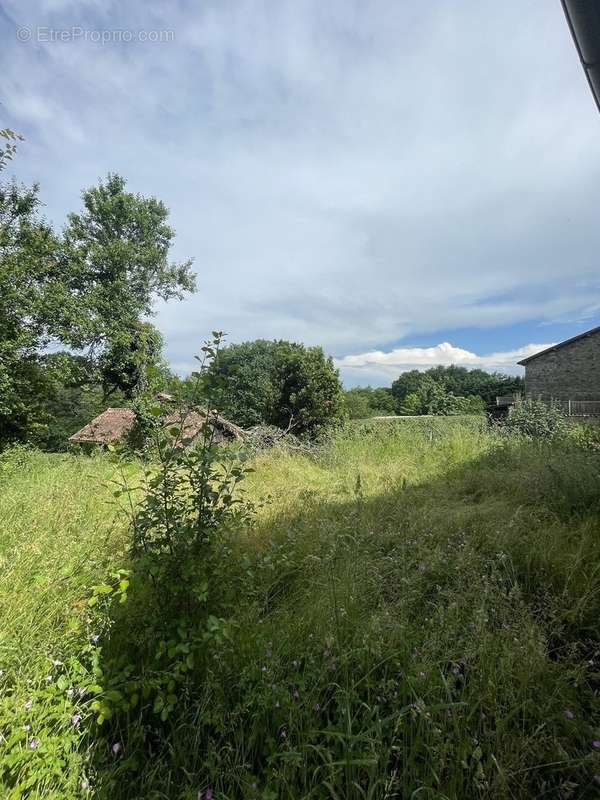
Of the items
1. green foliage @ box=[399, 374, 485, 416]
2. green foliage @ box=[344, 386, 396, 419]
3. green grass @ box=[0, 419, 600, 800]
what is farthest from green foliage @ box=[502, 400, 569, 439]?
green foliage @ box=[344, 386, 396, 419]

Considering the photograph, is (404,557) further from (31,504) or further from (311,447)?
(311,447)

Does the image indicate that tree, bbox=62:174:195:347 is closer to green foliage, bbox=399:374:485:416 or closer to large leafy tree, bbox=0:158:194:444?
large leafy tree, bbox=0:158:194:444

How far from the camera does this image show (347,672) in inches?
53.3

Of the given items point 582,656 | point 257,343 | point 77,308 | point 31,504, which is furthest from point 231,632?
point 257,343

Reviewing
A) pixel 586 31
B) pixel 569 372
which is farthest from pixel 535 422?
pixel 569 372

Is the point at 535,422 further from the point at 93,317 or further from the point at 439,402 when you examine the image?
the point at 439,402

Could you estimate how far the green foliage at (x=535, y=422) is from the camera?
22.1ft

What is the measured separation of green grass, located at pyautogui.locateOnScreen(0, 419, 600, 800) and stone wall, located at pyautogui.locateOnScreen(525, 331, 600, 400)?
58.7ft

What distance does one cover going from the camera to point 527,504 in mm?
3127

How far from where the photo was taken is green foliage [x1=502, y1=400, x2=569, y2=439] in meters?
6.73

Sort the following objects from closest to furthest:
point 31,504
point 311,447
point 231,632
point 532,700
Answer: point 532,700 → point 231,632 → point 31,504 → point 311,447

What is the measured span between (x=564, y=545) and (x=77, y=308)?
1313 cm

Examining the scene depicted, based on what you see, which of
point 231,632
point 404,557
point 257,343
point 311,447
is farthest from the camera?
point 257,343

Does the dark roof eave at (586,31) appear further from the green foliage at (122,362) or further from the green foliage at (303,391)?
the green foliage at (122,362)
